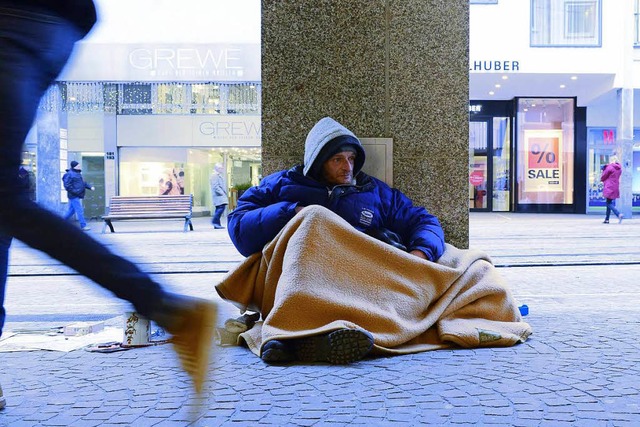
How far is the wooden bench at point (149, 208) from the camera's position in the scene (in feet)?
53.2

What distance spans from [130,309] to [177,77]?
59.4 feet

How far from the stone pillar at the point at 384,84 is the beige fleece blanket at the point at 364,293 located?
3.30 feet

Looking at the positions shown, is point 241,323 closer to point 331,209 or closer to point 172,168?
point 331,209

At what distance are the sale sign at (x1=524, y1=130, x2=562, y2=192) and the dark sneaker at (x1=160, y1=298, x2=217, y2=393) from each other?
26971mm

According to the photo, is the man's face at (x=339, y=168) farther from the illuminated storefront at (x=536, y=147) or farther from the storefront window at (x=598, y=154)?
the storefront window at (x=598, y=154)

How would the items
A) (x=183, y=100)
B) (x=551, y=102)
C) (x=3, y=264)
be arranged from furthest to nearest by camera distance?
(x=551, y=102) < (x=183, y=100) < (x=3, y=264)

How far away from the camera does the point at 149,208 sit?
54.8 feet

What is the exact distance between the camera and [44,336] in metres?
3.94

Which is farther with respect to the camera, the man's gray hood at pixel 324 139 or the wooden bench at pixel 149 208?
the wooden bench at pixel 149 208

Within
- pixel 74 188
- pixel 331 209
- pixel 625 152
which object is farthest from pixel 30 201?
pixel 625 152

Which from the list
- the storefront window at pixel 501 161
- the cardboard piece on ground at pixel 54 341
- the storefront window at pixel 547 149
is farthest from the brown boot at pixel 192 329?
the storefront window at pixel 501 161

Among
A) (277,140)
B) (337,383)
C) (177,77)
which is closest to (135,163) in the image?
(177,77)

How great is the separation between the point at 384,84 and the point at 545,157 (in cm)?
2408

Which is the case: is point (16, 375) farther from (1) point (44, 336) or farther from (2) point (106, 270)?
(2) point (106, 270)
